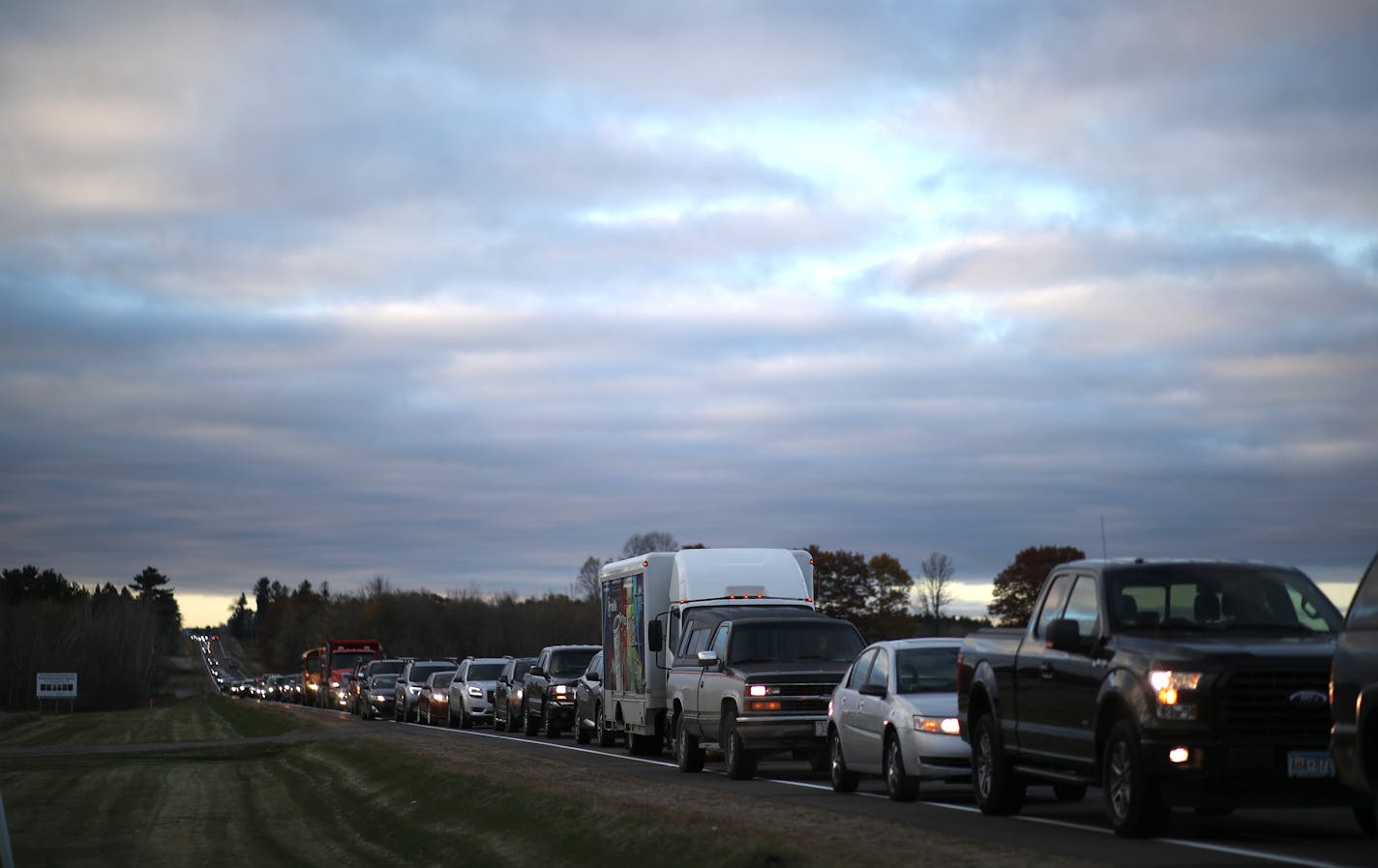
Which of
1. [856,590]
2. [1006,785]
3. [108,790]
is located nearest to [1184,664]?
[1006,785]

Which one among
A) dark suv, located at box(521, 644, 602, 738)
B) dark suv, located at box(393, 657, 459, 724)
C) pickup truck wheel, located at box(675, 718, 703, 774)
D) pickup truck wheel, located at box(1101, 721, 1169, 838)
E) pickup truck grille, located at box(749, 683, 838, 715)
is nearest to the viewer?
pickup truck wheel, located at box(1101, 721, 1169, 838)

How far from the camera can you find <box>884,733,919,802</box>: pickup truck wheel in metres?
17.9

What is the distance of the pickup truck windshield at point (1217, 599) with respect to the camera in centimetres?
1367

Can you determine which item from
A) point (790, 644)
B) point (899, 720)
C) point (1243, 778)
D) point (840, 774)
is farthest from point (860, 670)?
point (1243, 778)

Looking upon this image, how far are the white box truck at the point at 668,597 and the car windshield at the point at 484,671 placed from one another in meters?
18.5

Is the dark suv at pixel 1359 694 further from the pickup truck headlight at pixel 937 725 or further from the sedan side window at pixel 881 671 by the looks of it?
the sedan side window at pixel 881 671

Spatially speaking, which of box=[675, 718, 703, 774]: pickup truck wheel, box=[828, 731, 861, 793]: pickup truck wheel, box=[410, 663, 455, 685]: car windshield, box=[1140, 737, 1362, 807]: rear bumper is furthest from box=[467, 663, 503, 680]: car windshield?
box=[1140, 737, 1362, 807]: rear bumper

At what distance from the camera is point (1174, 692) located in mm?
12633

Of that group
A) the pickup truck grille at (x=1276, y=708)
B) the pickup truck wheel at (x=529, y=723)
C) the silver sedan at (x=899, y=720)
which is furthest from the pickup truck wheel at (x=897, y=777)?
the pickup truck wheel at (x=529, y=723)

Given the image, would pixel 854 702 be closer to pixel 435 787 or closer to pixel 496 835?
pixel 496 835

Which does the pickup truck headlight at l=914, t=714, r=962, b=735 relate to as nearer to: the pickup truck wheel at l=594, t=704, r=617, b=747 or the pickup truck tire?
the pickup truck tire

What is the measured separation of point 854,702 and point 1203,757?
7243 mm

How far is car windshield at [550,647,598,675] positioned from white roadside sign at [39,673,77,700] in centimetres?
6553

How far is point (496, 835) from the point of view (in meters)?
→ 17.5
